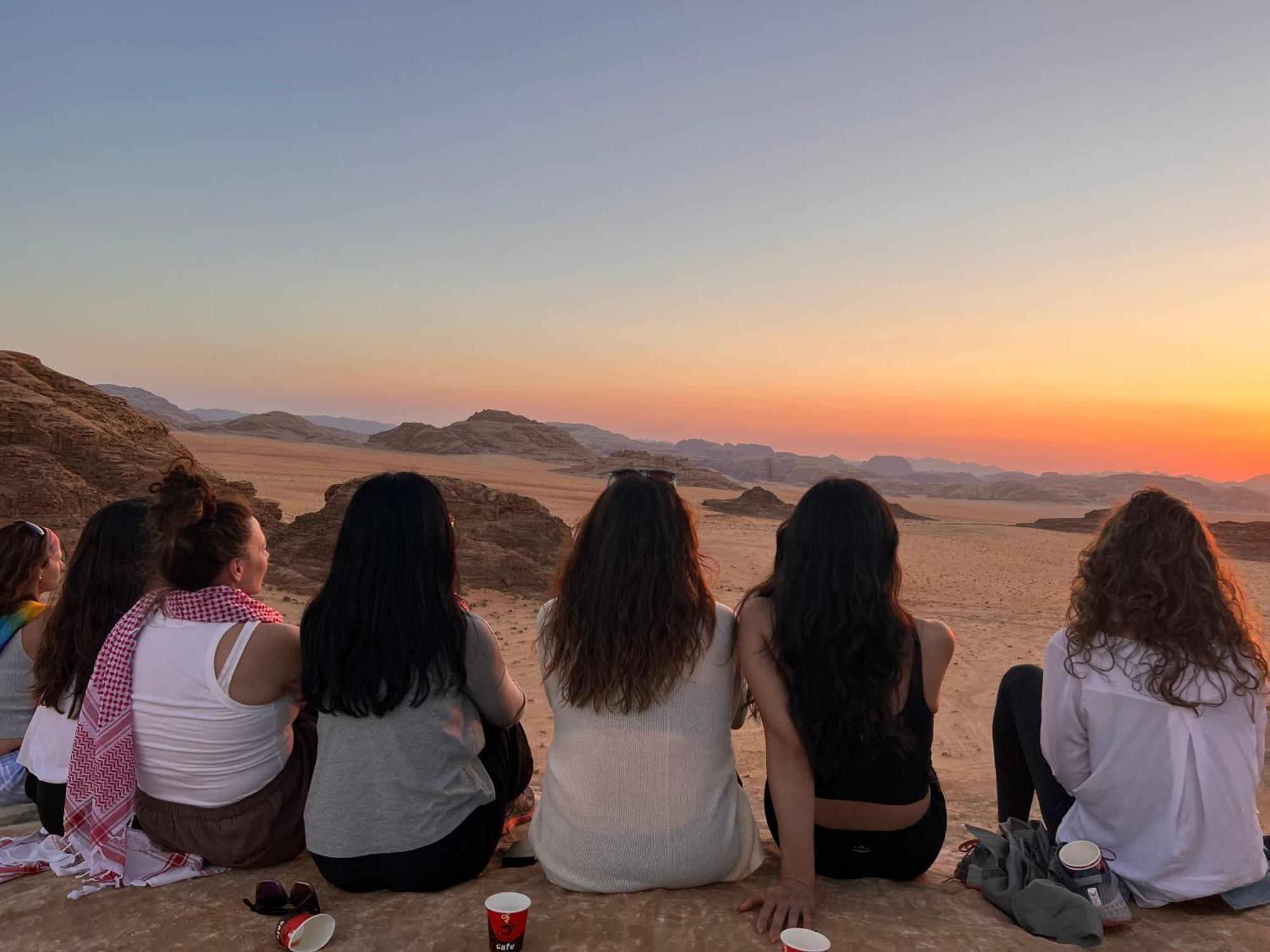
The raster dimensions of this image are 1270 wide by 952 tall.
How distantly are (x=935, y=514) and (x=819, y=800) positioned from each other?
53828 millimetres

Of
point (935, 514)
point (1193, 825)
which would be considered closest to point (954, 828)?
point (1193, 825)

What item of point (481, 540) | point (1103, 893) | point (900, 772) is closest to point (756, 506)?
point (481, 540)

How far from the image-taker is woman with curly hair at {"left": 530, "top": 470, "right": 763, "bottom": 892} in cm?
263

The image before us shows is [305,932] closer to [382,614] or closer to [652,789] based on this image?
[382,614]

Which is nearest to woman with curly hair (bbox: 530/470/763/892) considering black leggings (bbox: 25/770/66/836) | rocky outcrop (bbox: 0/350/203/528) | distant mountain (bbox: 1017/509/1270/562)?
Result: black leggings (bbox: 25/770/66/836)

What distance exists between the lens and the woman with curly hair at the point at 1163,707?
2.73m

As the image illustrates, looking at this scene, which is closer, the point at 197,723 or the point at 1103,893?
the point at 1103,893

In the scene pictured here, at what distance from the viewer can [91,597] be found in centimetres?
318

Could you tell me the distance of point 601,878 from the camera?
2.84 meters

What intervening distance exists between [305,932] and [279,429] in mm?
89773

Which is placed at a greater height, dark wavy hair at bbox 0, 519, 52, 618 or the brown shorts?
dark wavy hair at bbox 0, 519, 52, 618

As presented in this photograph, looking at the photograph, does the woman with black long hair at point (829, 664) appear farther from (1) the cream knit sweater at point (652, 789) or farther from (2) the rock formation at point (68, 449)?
(2) the rock formation at point (68, 449)

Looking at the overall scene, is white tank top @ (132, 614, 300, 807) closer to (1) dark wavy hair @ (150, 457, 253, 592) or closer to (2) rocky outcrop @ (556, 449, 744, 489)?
(1) dark wavy hair @ (150, 457, 253, 592)

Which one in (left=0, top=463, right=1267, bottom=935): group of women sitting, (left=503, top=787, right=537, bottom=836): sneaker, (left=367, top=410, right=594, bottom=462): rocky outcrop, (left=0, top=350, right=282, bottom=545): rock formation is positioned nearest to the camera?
(left=0, top=463, right=1267, bottom=935): group of women sitting
